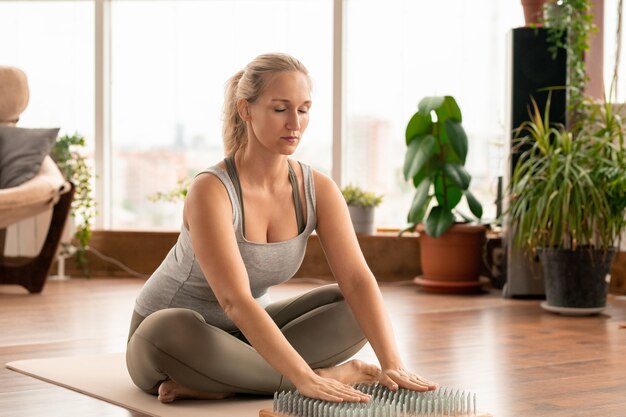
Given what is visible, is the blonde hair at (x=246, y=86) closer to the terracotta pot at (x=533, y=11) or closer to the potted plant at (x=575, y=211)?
the potted plant at (x=575, y=211)

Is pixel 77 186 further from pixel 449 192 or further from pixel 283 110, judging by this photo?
pixel 283 110

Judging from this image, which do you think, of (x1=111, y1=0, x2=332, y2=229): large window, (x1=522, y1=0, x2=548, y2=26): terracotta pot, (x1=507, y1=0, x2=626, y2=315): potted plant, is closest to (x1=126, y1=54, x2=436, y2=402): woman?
(x1=507, y1=0, x2=626, y2=315): potted plant

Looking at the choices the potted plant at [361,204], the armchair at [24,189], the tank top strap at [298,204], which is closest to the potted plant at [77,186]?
the armchair at [24,189]

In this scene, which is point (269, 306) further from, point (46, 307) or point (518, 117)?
point (518, 117)

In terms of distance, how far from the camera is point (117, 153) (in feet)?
20.9

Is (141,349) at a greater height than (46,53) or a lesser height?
lesser

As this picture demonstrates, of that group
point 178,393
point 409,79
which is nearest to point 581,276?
point 409,79

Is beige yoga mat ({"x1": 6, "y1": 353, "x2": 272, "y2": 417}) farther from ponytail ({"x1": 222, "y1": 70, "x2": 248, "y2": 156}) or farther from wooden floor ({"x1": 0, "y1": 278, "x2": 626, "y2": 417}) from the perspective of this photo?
ponytail ({"x1": 222, "y1": 70, "x2": 248, "y2": 156})

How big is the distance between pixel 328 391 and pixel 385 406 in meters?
0.13

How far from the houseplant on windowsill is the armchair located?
177cm

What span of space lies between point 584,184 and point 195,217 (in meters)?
2.49

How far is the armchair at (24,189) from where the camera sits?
16.5 feet

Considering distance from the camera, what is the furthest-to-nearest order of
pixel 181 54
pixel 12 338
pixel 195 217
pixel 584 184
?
pixel 181 54, pixel 584 184, pixel 12 338, pixel 195 217

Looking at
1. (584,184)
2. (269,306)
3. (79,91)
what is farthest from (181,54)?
(269,306)
